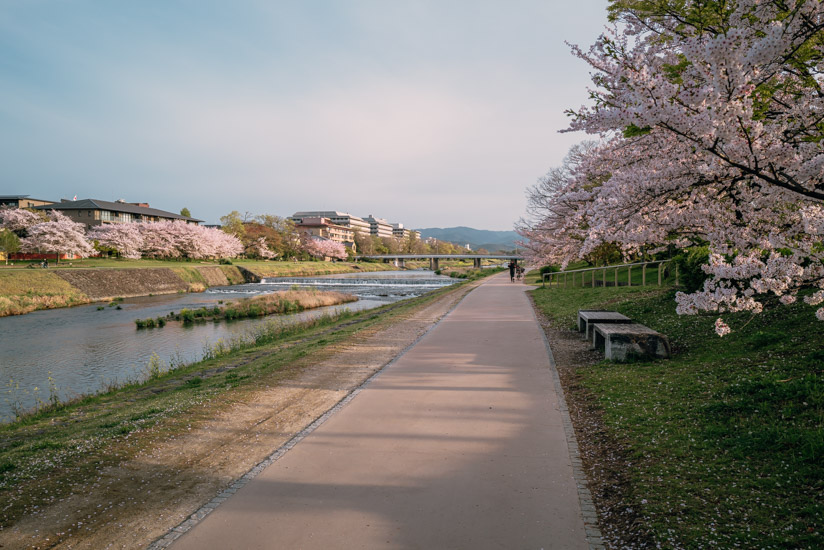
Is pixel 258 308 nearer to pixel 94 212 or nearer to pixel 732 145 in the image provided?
pixel 732 145

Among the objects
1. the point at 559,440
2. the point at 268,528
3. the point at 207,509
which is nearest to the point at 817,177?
the point at 559,440

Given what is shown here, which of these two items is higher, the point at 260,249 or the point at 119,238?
the point at 119,238

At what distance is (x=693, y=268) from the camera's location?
39.1 feet

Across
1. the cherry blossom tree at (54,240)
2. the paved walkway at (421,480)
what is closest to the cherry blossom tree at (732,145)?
the paved walkway at (421,480)

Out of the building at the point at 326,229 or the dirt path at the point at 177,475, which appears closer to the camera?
the dirt path at the point at 177,475

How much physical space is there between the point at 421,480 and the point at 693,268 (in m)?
10.7

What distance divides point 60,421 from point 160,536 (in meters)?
5.06

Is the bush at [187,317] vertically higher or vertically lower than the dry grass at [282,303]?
lower

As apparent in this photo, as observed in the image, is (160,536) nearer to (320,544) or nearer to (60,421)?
(320,544)

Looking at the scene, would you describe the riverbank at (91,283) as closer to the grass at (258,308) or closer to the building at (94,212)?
the grass at (258,308)

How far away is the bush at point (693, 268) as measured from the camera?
1147 cm

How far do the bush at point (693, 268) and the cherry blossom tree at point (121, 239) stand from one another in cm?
6432

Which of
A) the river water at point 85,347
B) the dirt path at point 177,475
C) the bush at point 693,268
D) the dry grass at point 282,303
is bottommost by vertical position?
the river water at point 85,347

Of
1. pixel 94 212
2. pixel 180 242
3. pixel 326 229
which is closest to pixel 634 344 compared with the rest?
pixel 180 242
